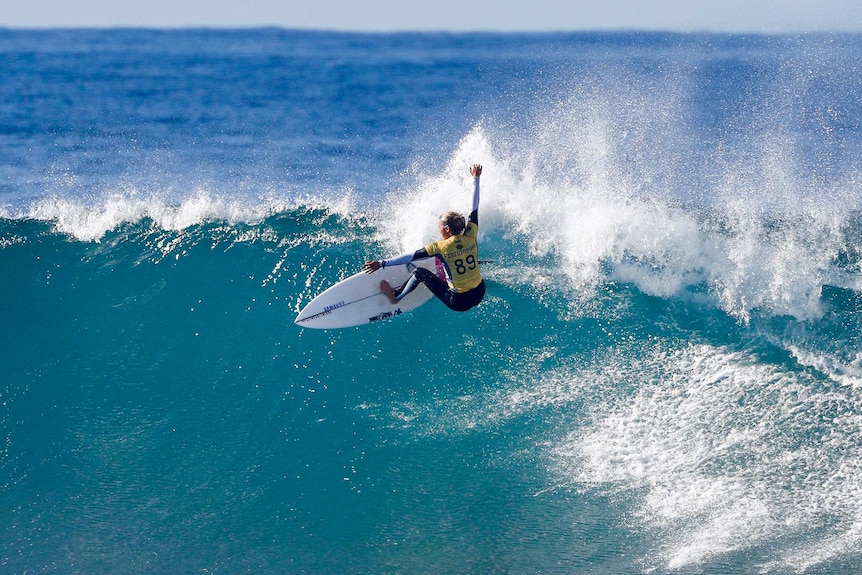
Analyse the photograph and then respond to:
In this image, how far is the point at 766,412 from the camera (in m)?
8.34

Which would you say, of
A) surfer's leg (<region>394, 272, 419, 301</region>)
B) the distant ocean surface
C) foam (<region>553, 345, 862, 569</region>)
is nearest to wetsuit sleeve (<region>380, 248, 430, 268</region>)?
surfer's leg (<region>394, 272, 419, 301</region>)

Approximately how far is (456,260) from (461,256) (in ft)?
0.21

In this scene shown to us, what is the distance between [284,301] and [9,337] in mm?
3235

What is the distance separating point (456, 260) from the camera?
8391 mm

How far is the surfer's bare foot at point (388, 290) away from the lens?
9391 mm

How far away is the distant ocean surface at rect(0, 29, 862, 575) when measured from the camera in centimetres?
748

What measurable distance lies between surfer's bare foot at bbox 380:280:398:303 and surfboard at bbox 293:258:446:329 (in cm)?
4

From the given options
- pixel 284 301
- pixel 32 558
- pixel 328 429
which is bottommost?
pixel 32 558

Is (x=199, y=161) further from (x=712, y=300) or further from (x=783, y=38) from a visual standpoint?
(x=783, y=38)

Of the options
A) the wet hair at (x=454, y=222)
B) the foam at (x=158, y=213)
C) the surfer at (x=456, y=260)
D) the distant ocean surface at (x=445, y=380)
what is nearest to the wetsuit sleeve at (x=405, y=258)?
the surfer at (x=456, y=260)

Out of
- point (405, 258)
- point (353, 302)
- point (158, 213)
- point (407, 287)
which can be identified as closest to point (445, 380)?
point (407, 287)

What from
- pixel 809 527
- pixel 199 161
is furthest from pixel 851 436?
pixel 199 161

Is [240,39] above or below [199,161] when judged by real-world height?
above

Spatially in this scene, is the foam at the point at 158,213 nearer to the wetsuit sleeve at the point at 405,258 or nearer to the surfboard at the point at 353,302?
the surfboard at the point at 353,302
